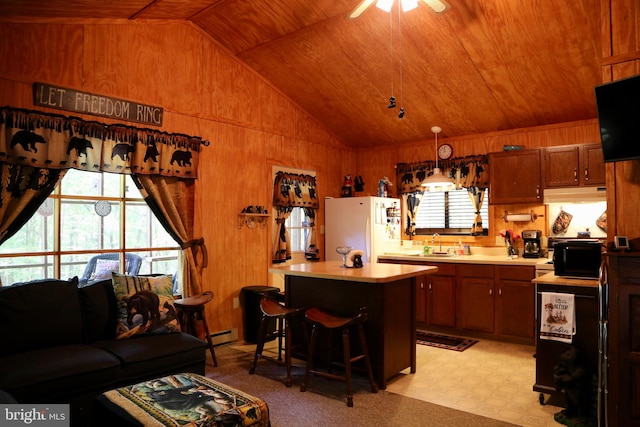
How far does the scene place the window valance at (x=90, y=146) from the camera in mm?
3383

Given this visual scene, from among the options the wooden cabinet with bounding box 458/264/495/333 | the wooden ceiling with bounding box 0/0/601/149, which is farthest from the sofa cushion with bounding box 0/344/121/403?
the wooden cabinet with bounding box 458/264/495/333

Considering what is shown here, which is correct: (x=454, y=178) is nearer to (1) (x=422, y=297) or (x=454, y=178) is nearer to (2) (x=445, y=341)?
(1) (x=422, y=297)

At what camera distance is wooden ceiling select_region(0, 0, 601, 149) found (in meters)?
3.71

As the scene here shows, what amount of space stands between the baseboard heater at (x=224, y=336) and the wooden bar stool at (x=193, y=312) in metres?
0.57

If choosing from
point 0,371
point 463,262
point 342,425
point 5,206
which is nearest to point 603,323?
point 342,425

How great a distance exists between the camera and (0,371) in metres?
2.52

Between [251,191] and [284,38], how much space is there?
5.71ft

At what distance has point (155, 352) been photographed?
305 cm

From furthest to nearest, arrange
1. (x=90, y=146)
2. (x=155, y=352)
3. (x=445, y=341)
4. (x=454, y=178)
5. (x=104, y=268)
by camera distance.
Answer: (x=454, y=178) < (x=445, y=341) < (x=104, y=268) < (x=90, y=146) < (x=155, y=352)

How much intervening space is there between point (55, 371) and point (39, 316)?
0.56 m

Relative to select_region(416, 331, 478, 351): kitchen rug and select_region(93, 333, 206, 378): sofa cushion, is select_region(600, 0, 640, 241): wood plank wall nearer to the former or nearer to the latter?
select_region(416, 331, 478, 351): kitchen rug

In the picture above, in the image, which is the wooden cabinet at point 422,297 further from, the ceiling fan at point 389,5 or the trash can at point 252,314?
the ceiling fan at point 389,5

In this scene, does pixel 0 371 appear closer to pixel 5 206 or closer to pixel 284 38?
pixel 5 206

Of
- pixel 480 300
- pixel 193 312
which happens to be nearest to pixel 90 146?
pixel 193 312
